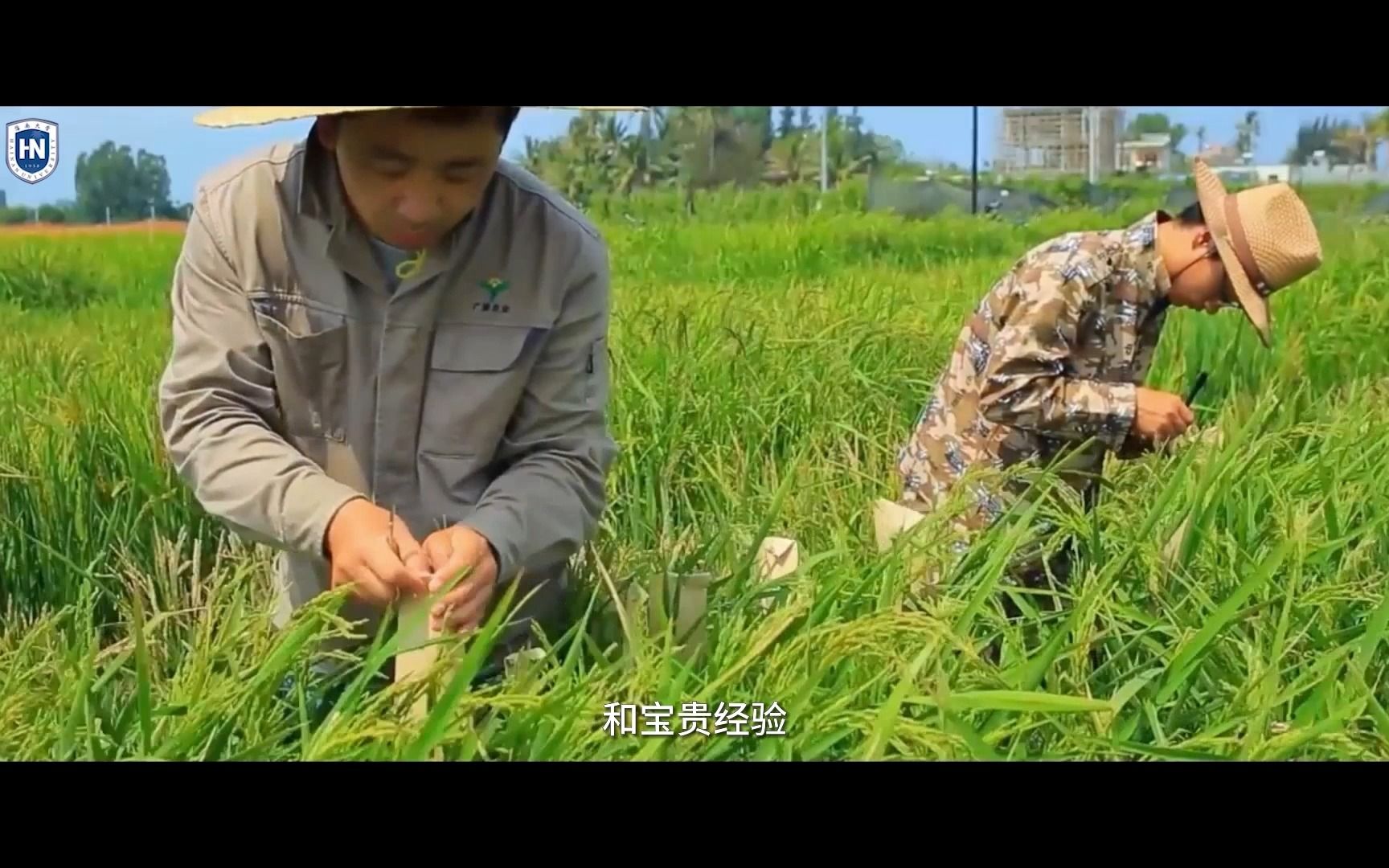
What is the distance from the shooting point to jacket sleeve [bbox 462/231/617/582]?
4.86 ft

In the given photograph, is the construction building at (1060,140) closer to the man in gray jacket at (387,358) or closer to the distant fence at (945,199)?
the distant fence at (945,199)

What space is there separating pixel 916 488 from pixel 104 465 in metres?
0.84

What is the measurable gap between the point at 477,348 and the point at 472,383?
34mm

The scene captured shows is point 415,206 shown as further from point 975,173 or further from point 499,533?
point 975,173

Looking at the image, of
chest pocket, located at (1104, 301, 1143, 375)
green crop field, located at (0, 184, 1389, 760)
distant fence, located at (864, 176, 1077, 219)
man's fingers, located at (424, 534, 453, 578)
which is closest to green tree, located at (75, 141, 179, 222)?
green crop field, located at (0, 184, 1389, 760)

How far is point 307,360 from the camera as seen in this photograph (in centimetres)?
146

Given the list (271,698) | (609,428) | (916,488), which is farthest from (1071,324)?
(271,698)

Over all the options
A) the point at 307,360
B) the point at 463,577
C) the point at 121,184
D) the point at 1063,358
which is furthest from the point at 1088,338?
the point at 121,184

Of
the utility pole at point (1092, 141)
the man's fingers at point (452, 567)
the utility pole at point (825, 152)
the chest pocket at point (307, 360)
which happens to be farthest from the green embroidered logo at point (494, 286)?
the utility pole at point (1092, 141)

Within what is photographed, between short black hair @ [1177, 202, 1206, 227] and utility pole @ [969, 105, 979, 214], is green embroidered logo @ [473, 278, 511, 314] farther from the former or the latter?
short black hair @ [1177, 202, 1206, 227]

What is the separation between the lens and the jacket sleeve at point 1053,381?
5.13ft

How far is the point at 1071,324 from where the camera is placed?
157cm
